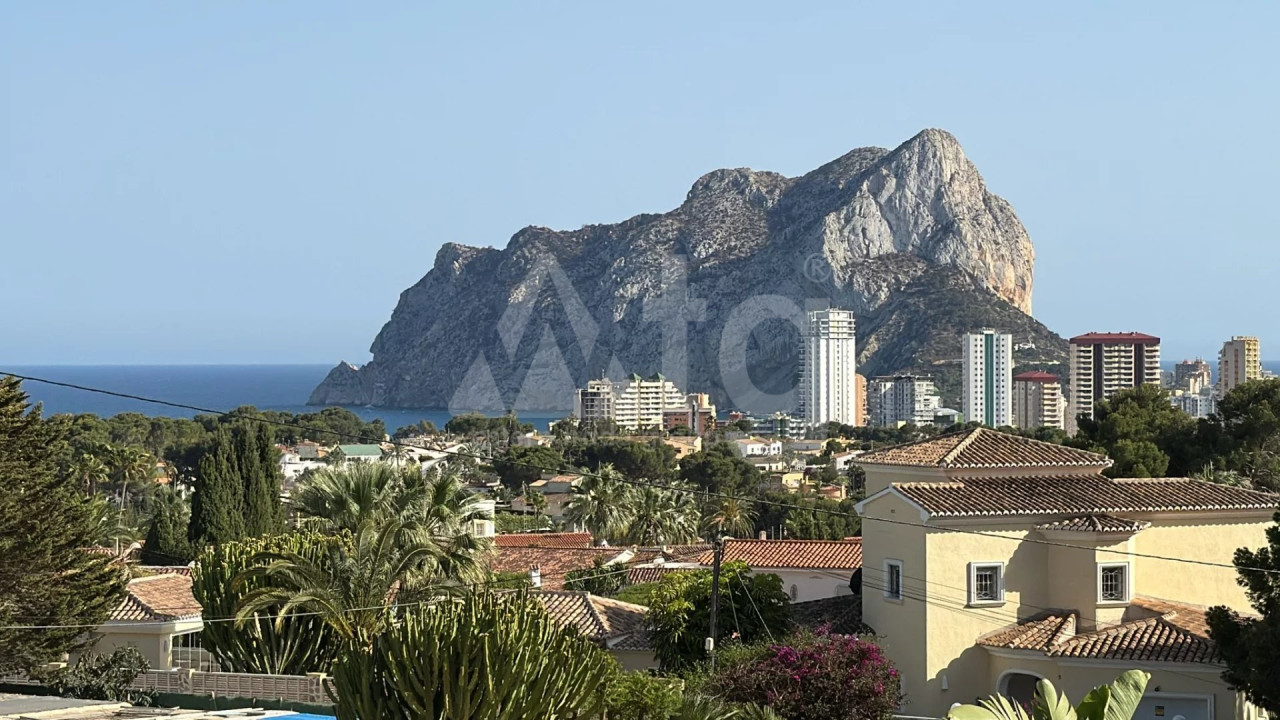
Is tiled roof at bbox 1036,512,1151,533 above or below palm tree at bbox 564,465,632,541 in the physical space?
above

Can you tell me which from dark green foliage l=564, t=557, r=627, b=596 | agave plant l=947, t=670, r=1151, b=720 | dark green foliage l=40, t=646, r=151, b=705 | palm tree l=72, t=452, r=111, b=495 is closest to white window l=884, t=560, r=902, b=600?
dark green foliage l=40, t=646, r=151, b=705

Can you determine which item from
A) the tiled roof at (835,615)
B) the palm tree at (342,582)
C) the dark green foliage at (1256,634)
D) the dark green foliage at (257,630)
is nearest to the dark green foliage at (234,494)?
the dark green foliage at (257,630)

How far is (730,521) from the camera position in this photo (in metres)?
67.9

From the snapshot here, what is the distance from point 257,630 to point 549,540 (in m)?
31.9

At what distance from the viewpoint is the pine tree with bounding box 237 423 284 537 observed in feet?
151

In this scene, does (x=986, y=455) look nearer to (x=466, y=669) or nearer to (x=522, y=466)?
(x=466, y=669)

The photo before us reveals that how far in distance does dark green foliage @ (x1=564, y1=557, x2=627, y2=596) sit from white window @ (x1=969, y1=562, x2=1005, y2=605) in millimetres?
16279

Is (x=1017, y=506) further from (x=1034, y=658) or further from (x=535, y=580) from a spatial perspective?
(x=535, y=580)

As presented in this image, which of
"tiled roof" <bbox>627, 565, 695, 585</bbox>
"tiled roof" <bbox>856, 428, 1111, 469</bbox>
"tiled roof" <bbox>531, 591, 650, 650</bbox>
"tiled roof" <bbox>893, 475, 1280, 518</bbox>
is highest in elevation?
"tiled roof" <bbox>856, 428, 1111, 469</bbox>

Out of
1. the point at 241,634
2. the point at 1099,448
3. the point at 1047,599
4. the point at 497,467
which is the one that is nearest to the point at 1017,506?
the point at 1047,599

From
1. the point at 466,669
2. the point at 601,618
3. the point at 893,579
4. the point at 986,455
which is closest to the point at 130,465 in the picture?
the point at 601,618

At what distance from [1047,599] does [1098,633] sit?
126 cm

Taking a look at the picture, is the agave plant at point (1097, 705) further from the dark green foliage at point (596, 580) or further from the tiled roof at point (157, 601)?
the dark green foliage at point (596, 580)

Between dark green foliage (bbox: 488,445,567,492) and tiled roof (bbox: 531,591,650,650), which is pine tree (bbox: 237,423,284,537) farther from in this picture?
dark green foliage (bbox: 488,445,567,492)
